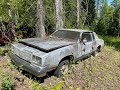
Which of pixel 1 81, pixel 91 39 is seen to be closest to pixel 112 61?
pixel 91 39

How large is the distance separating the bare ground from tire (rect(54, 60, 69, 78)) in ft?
0.51

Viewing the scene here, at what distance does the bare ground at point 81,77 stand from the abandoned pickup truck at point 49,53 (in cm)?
39

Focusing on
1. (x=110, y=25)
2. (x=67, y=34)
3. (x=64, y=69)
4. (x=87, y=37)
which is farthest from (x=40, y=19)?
(x=110, y=25)

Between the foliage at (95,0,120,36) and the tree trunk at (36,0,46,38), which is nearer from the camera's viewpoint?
the tree trunk at (36,0,46,38)

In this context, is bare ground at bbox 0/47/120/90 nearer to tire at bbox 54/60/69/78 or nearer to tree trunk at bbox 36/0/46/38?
tire at bbox 54/60/69/78

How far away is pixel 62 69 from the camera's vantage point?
654 centimetres

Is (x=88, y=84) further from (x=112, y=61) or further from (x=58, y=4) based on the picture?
(x=58, y=4)

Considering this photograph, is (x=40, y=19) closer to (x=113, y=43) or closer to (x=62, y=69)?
(x=62, y=69)

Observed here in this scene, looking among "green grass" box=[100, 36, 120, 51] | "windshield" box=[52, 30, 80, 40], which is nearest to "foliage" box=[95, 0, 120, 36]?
"green grass" box=[100, 36, 120, 51]

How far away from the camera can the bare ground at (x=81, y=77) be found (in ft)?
19.8

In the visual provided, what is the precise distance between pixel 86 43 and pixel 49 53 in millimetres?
2683

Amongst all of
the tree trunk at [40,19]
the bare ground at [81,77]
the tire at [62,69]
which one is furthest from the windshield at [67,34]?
the tree trunk at [40,19]

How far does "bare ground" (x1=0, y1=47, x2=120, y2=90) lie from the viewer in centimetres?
604

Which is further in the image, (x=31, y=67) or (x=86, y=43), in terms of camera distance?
(x=86, y=43)
